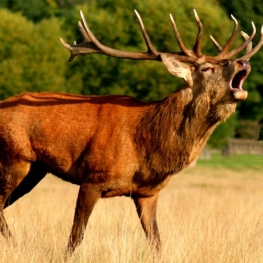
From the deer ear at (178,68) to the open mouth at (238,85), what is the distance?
1.30ft

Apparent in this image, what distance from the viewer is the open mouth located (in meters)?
8.02

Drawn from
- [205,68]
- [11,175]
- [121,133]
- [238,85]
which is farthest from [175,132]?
[11,175]

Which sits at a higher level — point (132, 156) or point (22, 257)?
point (132, 156)

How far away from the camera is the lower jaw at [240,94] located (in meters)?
8.01

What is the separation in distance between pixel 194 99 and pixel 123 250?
1706 millimetres

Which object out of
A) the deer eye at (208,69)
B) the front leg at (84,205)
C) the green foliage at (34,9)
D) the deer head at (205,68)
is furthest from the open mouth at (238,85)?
the green foliage at (34,9)

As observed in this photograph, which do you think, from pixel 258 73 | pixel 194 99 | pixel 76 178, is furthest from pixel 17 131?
pixel 258 73

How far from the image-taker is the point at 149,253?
24.6 ft

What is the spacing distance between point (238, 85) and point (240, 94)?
0.84 feet

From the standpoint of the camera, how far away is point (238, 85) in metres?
8.27

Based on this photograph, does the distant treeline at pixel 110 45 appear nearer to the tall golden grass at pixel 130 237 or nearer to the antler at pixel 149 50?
the tall golden grass at pixel 130 237

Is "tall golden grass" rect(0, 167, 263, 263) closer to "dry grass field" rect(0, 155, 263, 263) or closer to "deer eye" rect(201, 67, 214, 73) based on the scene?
"dry grass field" rect(0, 155, 263, 263)

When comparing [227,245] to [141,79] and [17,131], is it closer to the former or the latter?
[17,131]

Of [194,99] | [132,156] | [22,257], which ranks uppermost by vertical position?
[194,99]
